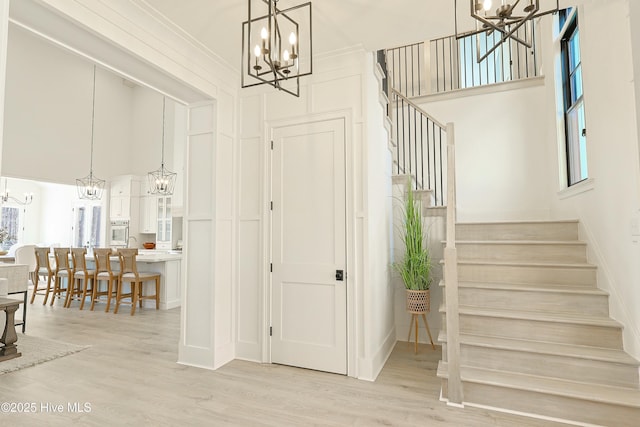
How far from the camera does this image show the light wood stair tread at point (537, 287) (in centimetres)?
295

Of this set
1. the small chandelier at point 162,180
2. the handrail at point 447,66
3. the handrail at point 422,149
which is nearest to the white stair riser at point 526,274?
the handrail at point 422,149

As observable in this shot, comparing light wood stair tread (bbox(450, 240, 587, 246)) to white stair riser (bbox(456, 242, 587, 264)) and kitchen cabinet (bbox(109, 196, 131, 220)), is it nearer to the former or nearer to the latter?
white stair riser (bbox(456, 242, 587, 264))

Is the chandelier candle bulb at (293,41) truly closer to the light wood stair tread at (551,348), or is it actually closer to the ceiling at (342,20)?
the ceiling at (342,20)

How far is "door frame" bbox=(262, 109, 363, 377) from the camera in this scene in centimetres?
317

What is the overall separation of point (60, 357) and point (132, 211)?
6.42m

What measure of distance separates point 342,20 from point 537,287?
2.97 meters

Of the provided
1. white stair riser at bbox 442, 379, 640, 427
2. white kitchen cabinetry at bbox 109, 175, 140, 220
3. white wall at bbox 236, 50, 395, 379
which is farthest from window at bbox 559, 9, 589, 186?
white kitchen cabinetry at bbox 109, 175, 140, 220

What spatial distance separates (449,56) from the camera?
20.9 ft

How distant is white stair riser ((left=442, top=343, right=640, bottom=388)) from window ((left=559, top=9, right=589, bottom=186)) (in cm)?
226

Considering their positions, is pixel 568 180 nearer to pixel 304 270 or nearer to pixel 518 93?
pixel 518 93

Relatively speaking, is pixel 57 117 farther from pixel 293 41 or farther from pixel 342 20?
pixel 293 41

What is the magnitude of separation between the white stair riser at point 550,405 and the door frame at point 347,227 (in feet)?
2.89

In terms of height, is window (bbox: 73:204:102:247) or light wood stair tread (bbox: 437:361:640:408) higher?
window (bbox: 73:204:102:247)

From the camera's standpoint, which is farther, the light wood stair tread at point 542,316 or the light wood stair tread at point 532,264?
the light wood stair tread at point 532,264
